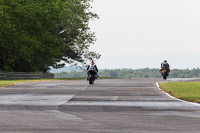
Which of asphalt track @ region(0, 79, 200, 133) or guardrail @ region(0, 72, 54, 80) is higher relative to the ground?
guardrail @ region(0, 72, 54, 80)

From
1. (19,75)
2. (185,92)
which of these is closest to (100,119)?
(185,92)

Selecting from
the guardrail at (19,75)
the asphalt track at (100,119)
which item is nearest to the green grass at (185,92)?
the asphalt track at (100,119)

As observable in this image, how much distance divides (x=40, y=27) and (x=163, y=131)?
6210 cm

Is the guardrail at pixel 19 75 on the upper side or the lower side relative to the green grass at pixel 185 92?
upper

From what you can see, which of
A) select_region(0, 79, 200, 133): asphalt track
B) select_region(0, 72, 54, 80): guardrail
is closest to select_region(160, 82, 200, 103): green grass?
select_region(0, 79, 200, 133): asphalt track

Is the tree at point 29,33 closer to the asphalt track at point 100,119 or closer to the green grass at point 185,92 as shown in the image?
the green grass at point 185,92

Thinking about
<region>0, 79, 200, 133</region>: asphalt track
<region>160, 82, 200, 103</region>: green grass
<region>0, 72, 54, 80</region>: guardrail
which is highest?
<region>0, 72, 54, 80</region>: guardrail

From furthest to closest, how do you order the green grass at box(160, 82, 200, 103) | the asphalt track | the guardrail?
1. the guardrail
2. the green grass at box(160, 82, 200, 103)
3. the asphalt track

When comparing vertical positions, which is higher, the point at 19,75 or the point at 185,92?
the point at 19,75

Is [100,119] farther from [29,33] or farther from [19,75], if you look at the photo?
[29,33]

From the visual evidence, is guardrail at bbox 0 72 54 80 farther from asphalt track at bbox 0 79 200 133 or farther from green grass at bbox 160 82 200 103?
asphalt track at bbox 0 79 200 133

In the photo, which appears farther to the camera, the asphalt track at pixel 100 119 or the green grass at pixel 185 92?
the green grass at pixel 185 92

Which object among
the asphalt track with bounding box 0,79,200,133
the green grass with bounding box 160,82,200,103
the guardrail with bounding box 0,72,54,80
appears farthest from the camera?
the guardrail with bounding box 0,72,54,80

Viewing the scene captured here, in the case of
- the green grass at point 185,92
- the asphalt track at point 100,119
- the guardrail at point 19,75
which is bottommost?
the asphalt track at point 100,119
